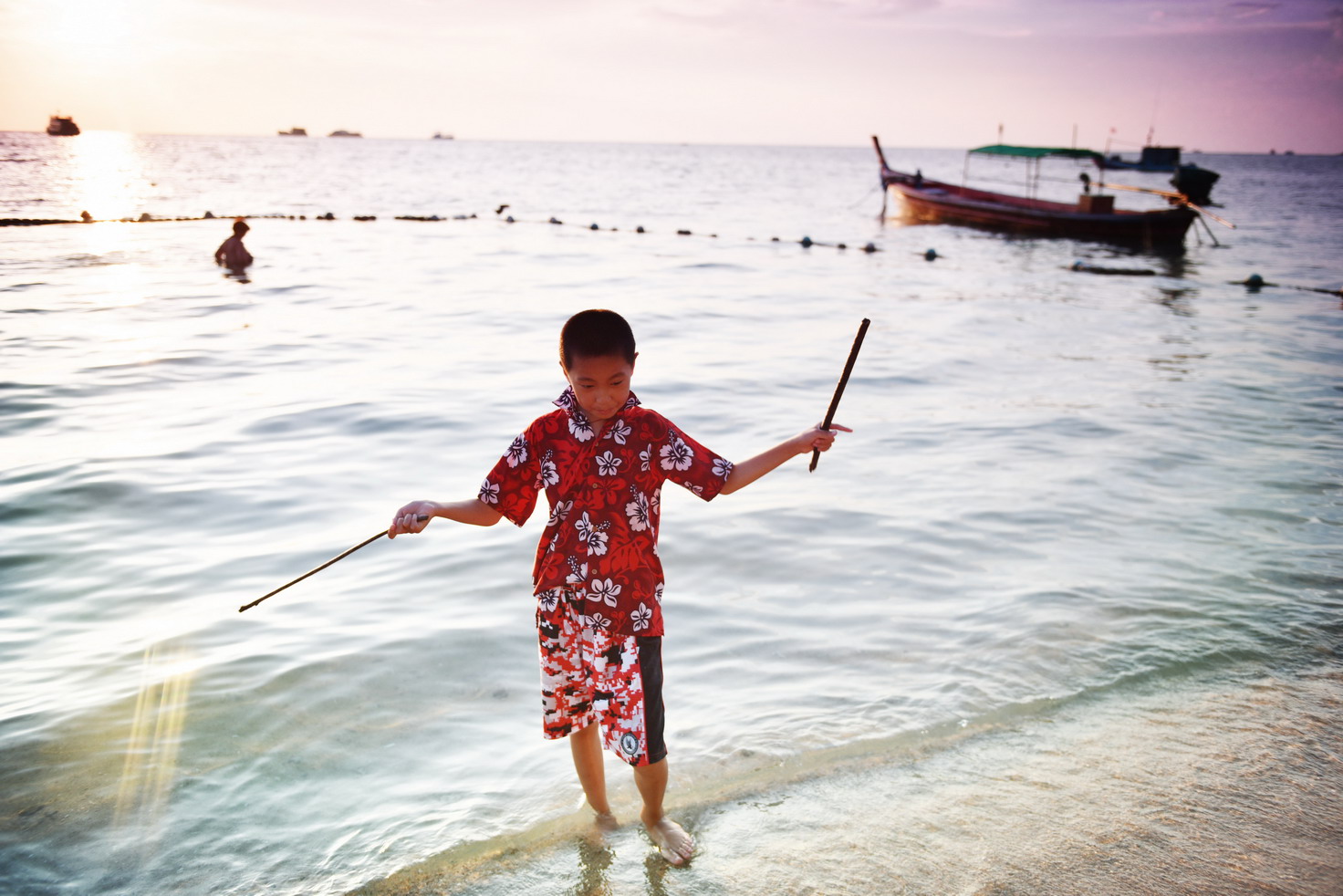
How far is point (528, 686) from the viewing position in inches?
170

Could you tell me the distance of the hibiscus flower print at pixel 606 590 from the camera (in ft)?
8.64

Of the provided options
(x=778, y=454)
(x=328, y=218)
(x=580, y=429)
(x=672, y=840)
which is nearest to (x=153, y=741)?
(x=672, y=840)

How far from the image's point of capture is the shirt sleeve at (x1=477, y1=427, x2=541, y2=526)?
2701 millimetres

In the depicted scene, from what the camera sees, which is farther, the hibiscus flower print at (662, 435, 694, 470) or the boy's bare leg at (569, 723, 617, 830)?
the boy's bare leg at (569, 723, 617, 830)

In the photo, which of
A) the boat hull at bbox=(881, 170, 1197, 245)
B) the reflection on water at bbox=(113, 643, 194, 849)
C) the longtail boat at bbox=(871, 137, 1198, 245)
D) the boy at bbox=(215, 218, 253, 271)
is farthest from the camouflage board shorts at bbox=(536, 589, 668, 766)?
the longtail boat at bbox=(871, 137, 1198, 245)

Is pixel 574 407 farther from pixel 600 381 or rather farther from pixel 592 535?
pixel 592 535

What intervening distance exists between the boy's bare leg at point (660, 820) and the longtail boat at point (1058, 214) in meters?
29.2

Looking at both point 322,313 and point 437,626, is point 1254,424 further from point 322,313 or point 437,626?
point 322,313

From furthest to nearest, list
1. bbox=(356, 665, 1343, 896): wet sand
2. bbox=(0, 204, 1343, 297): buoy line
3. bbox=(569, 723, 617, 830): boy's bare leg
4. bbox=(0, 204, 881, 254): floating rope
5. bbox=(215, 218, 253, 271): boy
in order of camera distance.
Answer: bbox=(0, 204, 881, 254): floating rope, bbox=(0, 204, 1343, 297): buoy line, bbox=(215, 218, 253, 271): boy, bbox=(569, 723, 617, 830): boy's bare leg, bbox=(356, 665, 1343, 896): wet sand

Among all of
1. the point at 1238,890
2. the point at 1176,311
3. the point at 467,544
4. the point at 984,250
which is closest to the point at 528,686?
the point at 467,544

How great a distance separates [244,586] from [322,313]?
10.0 meters

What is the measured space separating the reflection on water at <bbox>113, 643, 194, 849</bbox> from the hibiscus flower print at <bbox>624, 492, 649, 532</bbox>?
6.87 feet

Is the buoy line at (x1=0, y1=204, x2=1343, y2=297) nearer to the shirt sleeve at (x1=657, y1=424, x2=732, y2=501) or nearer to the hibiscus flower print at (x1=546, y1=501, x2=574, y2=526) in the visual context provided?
the shirt sleeve at (x1=657, y1=424, x2=732, y2=501)

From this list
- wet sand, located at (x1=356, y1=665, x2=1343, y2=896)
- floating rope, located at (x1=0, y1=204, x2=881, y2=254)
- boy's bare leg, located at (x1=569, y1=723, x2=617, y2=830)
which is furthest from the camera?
floating rope, located at (x1=0, y1=204, x2=881, y2=254)
